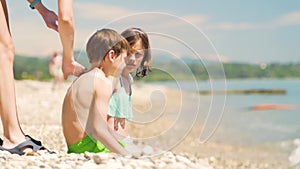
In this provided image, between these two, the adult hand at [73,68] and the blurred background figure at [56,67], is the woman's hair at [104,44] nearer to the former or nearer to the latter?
the adult hand at [73,68]

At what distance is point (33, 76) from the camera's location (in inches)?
1212

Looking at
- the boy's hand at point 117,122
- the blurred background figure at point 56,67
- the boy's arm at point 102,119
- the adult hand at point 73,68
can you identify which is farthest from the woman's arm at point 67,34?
the blurred background figure at point 56,67

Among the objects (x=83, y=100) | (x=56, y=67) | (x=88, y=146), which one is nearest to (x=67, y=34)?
(x=83, y=100)

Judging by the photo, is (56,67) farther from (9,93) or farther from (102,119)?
(102,119)

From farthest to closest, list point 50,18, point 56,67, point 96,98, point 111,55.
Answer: point 56,67 < point 50,18 < point 111,55 < point 96,98

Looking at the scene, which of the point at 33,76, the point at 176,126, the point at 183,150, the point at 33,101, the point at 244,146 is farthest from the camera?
the point at 33,76

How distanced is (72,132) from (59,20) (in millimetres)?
690

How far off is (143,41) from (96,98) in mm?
475

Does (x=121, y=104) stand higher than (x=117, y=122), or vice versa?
(x=121, y=104)

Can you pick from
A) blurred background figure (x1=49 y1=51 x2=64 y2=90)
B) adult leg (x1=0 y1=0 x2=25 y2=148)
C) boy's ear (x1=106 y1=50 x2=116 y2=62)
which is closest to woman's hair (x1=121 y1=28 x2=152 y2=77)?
boy's ear (x1=106 y1=50 x2=116 y2=62)

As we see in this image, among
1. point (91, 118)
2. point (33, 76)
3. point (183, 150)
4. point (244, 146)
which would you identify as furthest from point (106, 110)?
point (33, 76)

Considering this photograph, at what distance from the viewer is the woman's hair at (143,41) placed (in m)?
3.54

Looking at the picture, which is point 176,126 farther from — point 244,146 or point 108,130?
point 244,146

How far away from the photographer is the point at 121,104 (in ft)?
11.6
